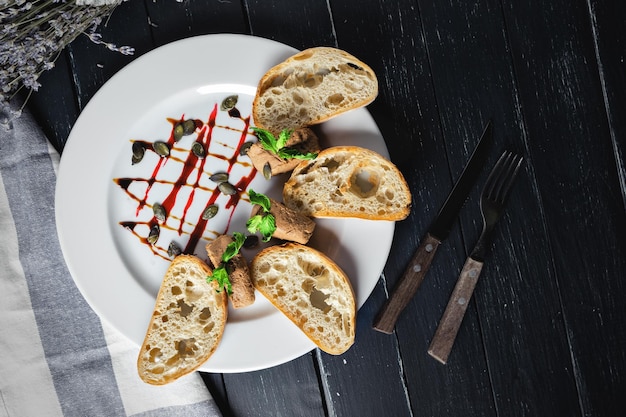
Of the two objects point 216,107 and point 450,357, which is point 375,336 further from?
point 216,107

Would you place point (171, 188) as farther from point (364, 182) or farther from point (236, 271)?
point (364, 182)

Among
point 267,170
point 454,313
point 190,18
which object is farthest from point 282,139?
point 454,313

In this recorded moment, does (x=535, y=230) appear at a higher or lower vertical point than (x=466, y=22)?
lower

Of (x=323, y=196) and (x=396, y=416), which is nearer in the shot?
(x=323, y=196)

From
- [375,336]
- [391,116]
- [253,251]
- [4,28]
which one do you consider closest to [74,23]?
[4,28]

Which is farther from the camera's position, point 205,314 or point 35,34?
point 205,314

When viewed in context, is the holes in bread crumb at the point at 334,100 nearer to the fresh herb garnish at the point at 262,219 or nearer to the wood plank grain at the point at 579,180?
the fresh herb garnish at the point at 262,219

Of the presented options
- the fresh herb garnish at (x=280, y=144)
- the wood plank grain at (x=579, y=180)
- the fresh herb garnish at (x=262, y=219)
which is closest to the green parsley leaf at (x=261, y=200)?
the fresh herb garnish at (x=262, y=219)
